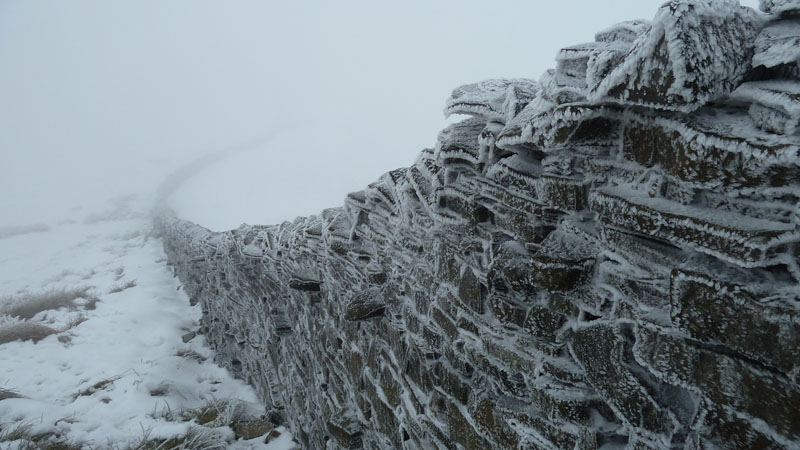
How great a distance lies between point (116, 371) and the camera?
17.7 feet

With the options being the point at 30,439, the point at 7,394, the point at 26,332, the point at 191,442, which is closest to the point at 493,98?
the point at 191,442

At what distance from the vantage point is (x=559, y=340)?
1.41 metres

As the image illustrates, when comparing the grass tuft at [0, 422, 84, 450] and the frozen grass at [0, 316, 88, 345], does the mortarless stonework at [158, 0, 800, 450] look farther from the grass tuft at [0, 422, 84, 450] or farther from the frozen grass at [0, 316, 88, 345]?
the frozen grass at [0, 316, 88, 345]

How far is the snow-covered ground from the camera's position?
4027 mm

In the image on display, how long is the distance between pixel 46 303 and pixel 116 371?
542 centimetres

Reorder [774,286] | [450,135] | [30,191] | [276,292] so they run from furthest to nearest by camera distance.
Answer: [30,191] → [276,292] → [450,135] → [774,286]

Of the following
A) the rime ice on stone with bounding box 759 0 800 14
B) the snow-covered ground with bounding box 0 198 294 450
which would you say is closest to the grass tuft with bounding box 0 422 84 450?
the snow-covered ground with bounding box 0 198 294 450

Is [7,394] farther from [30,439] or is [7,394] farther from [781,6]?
[781,6]

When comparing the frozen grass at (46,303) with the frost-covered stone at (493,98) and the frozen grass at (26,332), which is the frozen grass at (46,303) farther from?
the frost-covered stone at (493,98)

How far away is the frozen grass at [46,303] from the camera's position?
28.7 feet

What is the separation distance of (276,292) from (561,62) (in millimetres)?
3729

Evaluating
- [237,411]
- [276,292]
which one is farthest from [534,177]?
[237,411]

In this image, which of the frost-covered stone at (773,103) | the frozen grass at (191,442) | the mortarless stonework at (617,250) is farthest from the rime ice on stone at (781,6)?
the frozen grass at (191,442)

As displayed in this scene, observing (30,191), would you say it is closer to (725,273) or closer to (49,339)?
(49,339)
